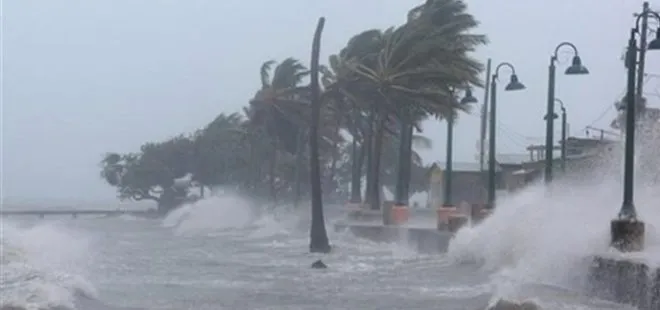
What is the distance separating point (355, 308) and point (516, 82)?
13355mm

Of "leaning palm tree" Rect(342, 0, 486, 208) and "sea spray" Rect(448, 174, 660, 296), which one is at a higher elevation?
"leaning palm tree" Rect(342, 0, 486, 208)

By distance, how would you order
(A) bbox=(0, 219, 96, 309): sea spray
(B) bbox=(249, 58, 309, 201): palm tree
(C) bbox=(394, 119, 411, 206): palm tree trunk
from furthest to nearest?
1. (B) bbox=(249, 58, 309, 201): palm tree
2. (C) bbox=(394, 119, 411, 206): palm tree trunk
3. (A) bbox=(0, 219, 96, 309): sea spray

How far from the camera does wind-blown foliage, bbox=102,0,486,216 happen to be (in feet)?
143

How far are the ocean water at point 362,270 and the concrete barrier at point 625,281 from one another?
267 millimetres

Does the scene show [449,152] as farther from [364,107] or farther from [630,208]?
[630,208]

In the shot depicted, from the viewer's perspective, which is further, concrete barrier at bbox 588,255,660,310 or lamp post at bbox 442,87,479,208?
lamp post at bbox 442,87,479,208

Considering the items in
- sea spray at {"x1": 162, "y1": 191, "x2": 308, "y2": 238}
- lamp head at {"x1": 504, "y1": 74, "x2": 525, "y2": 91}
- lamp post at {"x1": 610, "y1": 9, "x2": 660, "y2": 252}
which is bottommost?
sea spray at {"x1": 162, "y1": 191, "x2": 308, "y2": 238}

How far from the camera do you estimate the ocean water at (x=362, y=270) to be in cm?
1791

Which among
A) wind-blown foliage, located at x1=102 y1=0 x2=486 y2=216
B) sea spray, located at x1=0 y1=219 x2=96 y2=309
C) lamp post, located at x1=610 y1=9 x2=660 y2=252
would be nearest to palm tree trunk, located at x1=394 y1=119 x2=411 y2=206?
wind-blown foliage, located at x1=102 y1=0 x2=486 y2=216

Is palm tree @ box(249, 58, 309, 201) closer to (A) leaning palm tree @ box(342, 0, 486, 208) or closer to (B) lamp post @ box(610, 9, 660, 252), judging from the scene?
(A) leaning palm tree @ box(342, 0, 486, 208)

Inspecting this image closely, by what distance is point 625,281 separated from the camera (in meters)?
15.7

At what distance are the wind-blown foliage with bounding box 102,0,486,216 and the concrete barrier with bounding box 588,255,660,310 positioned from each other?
21500 mm

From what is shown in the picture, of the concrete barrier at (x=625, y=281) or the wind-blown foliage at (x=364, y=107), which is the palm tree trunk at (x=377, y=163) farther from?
the concrete barrier at (x=625, y=281)

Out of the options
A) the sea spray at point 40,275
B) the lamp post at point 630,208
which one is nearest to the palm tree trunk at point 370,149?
the sea spray at point 40,275
